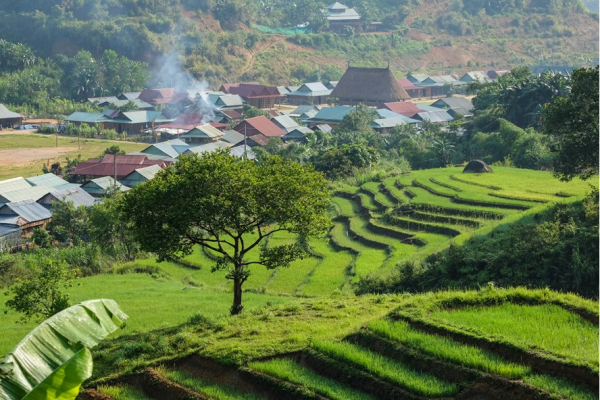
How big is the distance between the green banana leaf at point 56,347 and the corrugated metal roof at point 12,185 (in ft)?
95.9

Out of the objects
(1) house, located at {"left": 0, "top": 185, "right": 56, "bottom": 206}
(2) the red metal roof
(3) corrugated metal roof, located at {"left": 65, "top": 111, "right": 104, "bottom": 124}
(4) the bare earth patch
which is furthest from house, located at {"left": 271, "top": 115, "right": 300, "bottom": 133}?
(1) house, located at {"left": 0, "top": 185, "right": 56, "bottom": 206}

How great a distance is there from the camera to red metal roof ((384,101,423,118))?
6525 cm

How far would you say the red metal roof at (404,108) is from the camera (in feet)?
214

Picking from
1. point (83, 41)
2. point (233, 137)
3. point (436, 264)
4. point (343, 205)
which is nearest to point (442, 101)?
point (233, 137)

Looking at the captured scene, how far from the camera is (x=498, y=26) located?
4377 inches

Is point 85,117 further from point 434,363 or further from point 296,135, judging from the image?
point 434,363

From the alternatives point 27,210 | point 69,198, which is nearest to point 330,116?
point 69,198

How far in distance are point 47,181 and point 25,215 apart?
6.38 metres

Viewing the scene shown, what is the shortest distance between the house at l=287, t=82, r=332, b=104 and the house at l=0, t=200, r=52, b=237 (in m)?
44.8

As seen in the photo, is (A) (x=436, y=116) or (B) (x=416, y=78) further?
(B) (x=416, y=78)

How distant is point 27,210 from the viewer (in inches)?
1427

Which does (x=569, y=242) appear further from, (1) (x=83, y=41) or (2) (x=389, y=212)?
(1) (x=83, y=41)

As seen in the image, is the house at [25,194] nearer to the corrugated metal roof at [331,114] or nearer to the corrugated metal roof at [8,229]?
the corrugated metal roof at [8,229]

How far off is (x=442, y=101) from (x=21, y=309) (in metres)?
55.7
